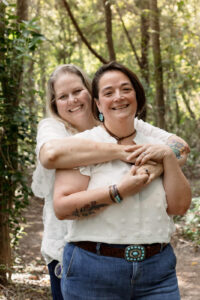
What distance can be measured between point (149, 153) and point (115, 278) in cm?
65

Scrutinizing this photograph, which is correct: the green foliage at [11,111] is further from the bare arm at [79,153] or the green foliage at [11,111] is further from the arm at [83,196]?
the arm at [83,196]

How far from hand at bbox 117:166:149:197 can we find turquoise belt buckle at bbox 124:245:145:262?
26 centimetres

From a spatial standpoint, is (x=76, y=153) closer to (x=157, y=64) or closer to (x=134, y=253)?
(x=134, y=253)

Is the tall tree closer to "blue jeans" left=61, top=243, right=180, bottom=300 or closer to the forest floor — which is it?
the forest floor

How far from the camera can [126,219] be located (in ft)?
6.35

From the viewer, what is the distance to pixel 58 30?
49.6 ft

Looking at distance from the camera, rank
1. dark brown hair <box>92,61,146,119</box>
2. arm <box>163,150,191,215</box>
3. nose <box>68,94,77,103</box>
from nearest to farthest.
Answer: arm <box>163,150,191,215</box> → dark brown hair <box>92,61,146,119</box> → nose <box>68,94,77,103</box>

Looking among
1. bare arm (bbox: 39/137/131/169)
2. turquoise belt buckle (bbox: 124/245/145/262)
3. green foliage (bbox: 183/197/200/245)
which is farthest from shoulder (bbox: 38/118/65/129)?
green foliage (bbox: 183/197/200/245)

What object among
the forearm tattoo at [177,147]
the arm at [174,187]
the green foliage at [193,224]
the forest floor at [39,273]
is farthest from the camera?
the green foliage at [193,224]

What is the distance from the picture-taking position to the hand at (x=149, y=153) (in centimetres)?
202

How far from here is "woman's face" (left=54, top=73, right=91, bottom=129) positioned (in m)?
2.64

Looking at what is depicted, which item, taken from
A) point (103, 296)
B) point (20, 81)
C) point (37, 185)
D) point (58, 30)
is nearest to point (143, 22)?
point (58, 30)

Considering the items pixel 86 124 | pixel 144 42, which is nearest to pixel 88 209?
pixel 86 124

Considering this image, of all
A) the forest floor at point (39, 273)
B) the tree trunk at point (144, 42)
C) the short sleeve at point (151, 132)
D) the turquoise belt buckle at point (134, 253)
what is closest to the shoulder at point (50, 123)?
the short sleeve at point (151, 132)
